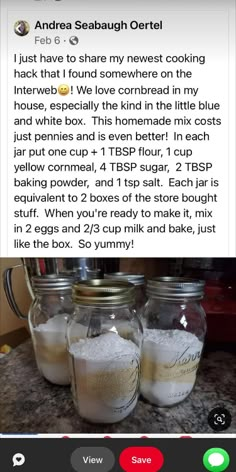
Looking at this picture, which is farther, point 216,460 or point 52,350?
point 52,350

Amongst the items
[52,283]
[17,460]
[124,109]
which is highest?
[124,109]

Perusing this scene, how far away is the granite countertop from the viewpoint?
0.33 m

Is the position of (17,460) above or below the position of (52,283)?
below

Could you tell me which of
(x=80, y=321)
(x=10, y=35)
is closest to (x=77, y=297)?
(x=80, y=321)

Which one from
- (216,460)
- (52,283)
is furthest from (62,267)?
(216,460)

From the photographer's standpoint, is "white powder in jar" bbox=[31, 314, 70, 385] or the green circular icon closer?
the green circular icon

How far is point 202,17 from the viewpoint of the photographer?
1.03 ft

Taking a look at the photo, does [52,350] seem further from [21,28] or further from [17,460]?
[21,28]

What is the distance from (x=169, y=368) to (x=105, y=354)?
0.08 metres

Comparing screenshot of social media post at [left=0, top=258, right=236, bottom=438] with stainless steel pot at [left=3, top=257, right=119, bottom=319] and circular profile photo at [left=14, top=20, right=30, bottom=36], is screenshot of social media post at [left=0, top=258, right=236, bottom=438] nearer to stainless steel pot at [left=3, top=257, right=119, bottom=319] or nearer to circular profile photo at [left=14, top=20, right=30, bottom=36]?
stainless steel pot at [left=3, top=257, right=119, bottom=319]

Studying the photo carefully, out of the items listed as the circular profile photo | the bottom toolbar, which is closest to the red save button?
the bottom toolbar

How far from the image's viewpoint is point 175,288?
0.38 m

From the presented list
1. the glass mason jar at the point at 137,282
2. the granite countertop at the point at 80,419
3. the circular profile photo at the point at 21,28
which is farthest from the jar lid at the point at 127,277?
the circular profile photo at the point at 21,28

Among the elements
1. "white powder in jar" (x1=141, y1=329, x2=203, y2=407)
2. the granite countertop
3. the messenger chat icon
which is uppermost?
"white powder in jar" (x1=141, y1=329, x2=203, y2=407)
